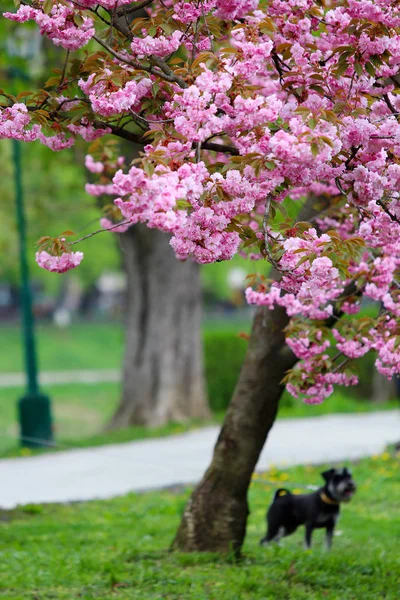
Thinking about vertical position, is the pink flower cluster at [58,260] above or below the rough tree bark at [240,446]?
above

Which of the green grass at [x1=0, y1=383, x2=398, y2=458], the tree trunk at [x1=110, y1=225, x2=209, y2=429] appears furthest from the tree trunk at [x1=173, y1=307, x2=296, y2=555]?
the tree trunk at [x1=110, y1=225, x2=209, y2=429]

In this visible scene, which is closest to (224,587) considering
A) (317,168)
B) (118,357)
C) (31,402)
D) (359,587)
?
(359,587)

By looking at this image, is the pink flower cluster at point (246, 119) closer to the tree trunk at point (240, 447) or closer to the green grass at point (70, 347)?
the tree trunk at point (240, 447)

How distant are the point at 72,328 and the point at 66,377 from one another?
56.0 ft

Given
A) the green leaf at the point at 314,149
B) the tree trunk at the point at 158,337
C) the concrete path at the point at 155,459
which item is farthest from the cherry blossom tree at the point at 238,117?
the tree trunk at the point at 158,337

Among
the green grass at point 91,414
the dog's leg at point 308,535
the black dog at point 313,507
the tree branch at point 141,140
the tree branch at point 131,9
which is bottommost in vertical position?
the dog's leg at point 308,535

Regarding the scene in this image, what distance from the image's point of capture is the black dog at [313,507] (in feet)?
23.7

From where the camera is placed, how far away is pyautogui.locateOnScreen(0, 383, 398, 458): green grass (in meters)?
13.9

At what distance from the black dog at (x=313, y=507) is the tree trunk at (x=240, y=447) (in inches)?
16.3

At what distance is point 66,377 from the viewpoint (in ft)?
111

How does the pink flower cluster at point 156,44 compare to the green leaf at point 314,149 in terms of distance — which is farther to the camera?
the pink flower cluster at point 156,44

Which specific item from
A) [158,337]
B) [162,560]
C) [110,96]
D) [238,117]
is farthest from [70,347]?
[238,117]

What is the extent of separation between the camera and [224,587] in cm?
612

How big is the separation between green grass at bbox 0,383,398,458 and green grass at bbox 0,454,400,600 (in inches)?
149
